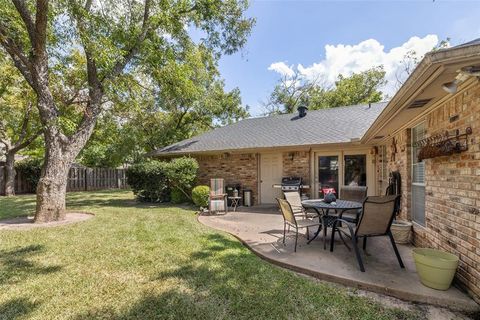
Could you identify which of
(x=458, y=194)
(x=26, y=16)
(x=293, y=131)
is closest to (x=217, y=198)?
(x=293, y=131)

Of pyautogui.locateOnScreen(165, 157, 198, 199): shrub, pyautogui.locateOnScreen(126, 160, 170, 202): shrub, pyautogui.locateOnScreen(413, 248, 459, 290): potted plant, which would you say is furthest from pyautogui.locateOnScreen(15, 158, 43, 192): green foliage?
pyautogui.locateOnScreen(413, 248, 459, 290): potted plant

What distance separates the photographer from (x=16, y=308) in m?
2.65

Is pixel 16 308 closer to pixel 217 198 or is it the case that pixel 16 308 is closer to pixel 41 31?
pixel 217 198

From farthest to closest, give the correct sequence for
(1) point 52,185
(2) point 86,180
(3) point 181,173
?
(2) point 86,180 < (3) point 181,173 < (1) point 52,185

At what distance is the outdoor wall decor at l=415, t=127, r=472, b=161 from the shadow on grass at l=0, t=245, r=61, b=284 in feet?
18.4

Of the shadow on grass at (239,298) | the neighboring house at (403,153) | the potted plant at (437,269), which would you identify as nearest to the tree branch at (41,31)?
the neighboring house at (403,153)

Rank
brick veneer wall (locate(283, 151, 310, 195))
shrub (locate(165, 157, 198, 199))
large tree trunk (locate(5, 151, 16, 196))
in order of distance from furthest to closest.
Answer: large tree trunk (locate(5, 151, 16, 196)) < shrub (locate(165, 157, 198, 199)) < brick veneer wall (locate(283, 151, 310, 195))

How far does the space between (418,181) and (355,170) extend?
13.8 feet

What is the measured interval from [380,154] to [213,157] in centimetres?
670

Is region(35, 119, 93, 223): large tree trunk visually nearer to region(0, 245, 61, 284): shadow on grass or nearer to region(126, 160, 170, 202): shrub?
region(0, 245, 61, 284): shadow on grass

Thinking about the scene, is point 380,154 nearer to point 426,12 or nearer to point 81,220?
point 426,12

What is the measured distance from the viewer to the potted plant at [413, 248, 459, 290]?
2.80m

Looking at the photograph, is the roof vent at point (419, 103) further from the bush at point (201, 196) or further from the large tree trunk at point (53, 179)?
the large tree trunk at point (53, 179)

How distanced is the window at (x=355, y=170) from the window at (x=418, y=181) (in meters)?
3.88
